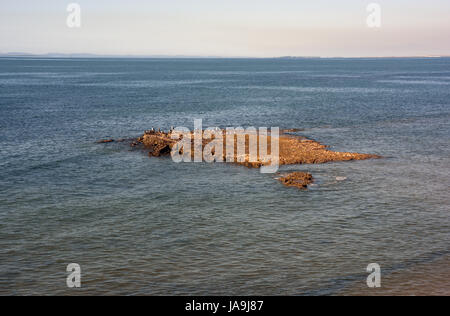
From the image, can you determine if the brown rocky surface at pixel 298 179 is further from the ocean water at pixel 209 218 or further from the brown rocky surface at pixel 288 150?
the brown rocky surface at pixel 288 150

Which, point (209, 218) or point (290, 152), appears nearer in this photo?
point (209, 218)

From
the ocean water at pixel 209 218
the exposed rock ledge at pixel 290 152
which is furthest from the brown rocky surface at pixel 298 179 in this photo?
the ocean water at pixel 209 218

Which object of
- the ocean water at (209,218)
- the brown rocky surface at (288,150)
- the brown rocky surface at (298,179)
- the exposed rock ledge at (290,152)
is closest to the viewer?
the ocean water at (209,218)

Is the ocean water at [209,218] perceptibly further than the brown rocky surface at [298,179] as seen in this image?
No

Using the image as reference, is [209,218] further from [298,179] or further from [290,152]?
[290,152]

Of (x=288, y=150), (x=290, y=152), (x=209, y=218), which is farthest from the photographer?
(x=288, y=150)

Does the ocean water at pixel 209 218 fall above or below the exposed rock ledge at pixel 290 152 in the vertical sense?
below

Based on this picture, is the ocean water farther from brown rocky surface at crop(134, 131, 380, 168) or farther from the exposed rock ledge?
brown rocky surface at crop(134, 131, 380, 168)

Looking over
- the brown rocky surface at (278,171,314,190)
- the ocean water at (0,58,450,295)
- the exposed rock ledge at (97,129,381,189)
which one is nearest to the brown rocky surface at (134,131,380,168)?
the exposed rock ledge at (97,129,381,189)

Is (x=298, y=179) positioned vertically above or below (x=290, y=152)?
below

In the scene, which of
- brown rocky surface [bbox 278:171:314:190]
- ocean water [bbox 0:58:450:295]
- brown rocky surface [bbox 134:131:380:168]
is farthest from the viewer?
brown rocky surface [bbox 134:131:380:168]

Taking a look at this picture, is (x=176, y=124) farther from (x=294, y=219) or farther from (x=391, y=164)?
(x=294, y=219)

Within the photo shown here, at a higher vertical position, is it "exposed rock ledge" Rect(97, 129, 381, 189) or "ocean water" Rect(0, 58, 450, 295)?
"exposed rock ledge" Rect(97, 129, 381, 189)

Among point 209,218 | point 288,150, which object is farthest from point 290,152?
point 209,218
